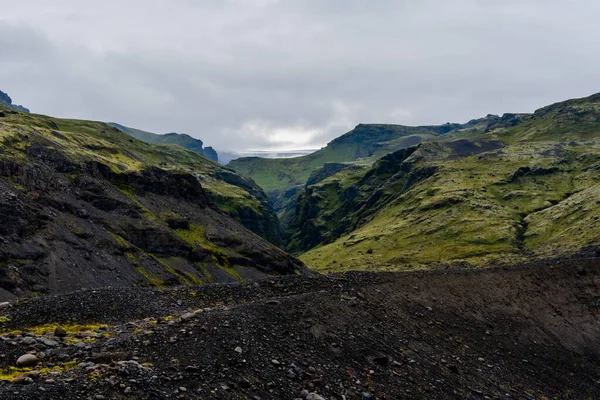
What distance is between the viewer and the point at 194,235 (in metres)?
153

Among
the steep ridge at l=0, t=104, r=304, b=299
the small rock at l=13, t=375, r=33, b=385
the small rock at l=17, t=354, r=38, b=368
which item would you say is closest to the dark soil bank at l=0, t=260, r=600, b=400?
the small rock at l=13, t=375, r=33, b=385

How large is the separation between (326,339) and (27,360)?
15.2 m

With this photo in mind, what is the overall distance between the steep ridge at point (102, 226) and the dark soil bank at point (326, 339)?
69.6 meters

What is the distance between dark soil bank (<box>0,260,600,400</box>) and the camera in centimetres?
1898

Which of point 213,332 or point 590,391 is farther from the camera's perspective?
point 590,391

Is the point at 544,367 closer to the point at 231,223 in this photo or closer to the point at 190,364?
the point at 190,364

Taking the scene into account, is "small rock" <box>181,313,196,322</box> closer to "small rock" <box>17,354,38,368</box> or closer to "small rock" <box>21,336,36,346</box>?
"small rock" <box>21,336,36,346</box>

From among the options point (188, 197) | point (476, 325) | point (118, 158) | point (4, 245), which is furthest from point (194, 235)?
point (476, 325)

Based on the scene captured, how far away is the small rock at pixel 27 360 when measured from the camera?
61.2 feet

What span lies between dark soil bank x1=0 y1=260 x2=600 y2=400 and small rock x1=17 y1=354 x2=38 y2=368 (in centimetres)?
30

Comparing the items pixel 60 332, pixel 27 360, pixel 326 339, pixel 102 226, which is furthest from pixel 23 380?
pixel 102 226

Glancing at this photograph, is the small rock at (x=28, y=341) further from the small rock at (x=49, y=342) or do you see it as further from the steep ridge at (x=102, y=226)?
the steep ridge at (x=102, y=226)

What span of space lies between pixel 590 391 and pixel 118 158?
17419cm

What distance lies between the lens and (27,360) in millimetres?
18781
